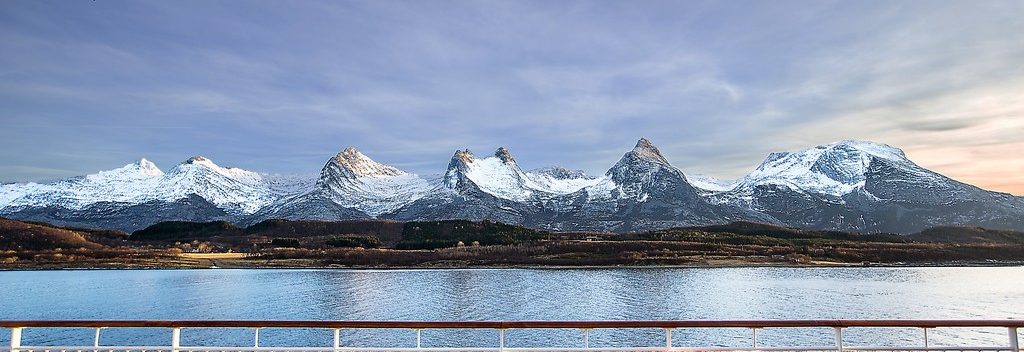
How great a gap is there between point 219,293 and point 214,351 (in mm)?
90622

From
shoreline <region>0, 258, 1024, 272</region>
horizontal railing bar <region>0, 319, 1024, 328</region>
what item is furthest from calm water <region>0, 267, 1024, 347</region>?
shoreline <region>0, 258, 1024, 272</region>

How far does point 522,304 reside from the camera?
82062 mm

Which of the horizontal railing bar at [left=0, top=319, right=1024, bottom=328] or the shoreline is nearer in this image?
the horizontal railing bar at [left=0, top=319, right=1024, bottom=328]

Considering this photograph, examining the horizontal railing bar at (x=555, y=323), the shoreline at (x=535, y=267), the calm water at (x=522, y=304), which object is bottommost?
the calm water at (x=522, y=304)

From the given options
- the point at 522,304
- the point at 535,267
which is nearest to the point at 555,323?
the point at 522,304

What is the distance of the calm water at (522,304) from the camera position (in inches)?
2005

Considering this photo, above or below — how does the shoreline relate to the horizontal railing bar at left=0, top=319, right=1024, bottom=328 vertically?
below

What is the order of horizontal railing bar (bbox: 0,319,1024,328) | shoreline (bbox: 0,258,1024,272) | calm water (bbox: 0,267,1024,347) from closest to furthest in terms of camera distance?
horizontal railing bar (bbox: 0,319,1024,328)
calm water (bbox: 0,267,1024,347)
shoreline (bbox: 0,258,1024,272)

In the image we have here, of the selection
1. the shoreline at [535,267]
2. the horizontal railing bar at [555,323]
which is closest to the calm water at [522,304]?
the horizontal railing bar at [555,323]

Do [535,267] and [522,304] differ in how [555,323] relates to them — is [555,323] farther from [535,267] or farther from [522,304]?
[535,267]

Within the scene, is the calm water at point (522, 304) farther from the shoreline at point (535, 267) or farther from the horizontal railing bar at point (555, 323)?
the shoreline at point (535, 267)

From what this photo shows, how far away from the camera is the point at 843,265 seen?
189 metres

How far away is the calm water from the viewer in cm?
5094

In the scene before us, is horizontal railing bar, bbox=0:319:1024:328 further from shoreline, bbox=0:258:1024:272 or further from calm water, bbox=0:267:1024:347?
shoreline, bbox=0:258:1024:272
